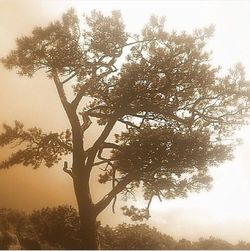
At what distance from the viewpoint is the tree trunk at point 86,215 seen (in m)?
10.7

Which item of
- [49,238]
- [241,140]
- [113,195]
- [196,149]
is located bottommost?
[49,238]

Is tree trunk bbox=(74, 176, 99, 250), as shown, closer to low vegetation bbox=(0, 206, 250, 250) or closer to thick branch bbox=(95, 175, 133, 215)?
thick branch bbox=(95, 175, 133, 215)

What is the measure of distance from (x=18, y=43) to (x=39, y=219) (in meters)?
7.20

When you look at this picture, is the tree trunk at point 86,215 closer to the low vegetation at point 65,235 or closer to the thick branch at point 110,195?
the thick branch at point 110,195

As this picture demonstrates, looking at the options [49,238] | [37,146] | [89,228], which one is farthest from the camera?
[49,238]

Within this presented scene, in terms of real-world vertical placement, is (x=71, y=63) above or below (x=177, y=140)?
above

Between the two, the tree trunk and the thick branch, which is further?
the thick branch

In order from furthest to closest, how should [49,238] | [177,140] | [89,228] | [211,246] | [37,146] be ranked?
1. [211,246]
2. [49,238]
3. [37,146]
4. [89,228]
5. [177,140]

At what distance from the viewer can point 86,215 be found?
36.0ft

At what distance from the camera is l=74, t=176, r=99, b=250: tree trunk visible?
422 inches

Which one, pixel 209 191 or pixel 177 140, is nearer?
pixel 177 140

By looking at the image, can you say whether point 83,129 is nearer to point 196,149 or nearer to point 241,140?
point 196,149

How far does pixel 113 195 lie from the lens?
37.5 feet

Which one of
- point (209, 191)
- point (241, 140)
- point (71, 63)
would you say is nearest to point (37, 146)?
point (71, 63)
